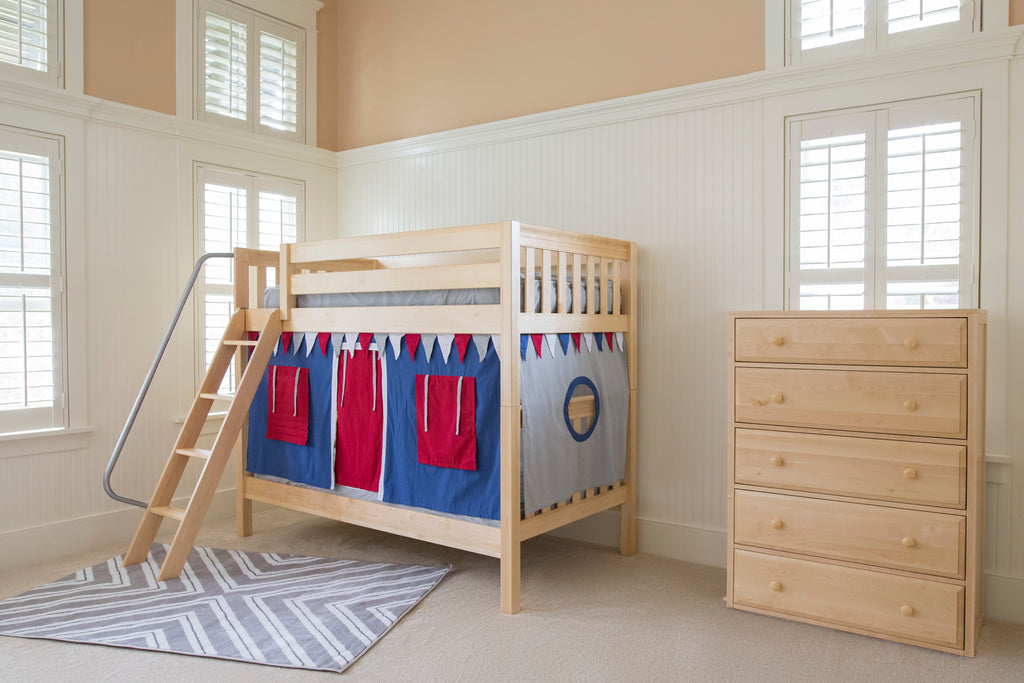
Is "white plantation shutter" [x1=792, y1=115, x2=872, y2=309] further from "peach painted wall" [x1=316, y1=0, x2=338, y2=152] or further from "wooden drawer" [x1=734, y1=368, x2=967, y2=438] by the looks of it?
"peach painted wall" [x1=316, y1=0, x2=338, y2=152]

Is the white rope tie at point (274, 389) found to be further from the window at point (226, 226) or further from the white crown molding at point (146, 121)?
the white crown molding at point (146, 121)

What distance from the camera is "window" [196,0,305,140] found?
4.05 meters

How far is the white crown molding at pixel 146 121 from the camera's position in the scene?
3312 millimetres

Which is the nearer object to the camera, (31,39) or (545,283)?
(545,283)

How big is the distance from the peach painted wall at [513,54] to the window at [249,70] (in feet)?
1.21

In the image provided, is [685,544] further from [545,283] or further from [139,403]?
[139,403]

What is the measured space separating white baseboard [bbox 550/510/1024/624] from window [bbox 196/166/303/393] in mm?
2138

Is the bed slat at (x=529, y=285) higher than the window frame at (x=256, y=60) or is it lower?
lower

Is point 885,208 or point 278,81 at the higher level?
point 278,81

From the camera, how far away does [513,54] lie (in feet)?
13.1

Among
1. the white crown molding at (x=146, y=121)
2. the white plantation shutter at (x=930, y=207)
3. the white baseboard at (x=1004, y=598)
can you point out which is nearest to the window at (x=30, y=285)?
the white crown molding at (x=146, y=121)

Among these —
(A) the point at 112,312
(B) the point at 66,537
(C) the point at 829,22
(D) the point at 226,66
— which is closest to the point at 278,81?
(D) the point at 226,66

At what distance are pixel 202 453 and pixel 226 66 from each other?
7.32 feet

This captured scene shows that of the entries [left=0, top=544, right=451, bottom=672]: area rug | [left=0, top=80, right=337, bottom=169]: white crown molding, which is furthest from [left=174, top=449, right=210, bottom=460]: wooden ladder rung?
[left=0, top=80, right=337, bottom=169]: white crown molding
